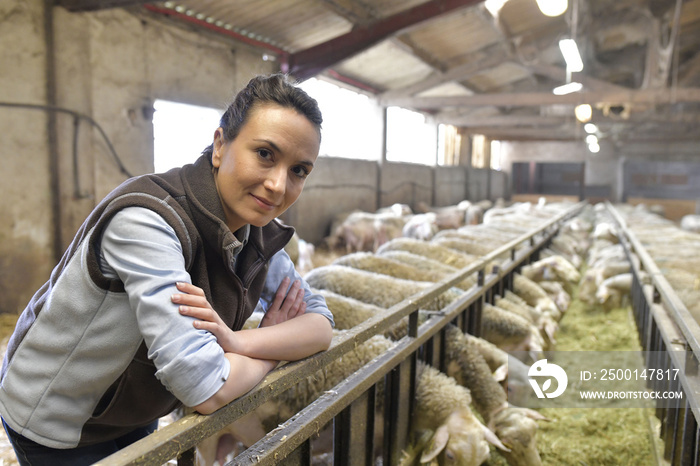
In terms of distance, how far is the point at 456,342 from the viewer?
320 cm

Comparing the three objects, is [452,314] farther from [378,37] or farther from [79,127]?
[378,37]

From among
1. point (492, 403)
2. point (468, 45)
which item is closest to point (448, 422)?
point (492, 403)

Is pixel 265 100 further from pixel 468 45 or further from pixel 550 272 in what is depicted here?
pixel 468 45

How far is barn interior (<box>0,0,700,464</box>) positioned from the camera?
16.6ft

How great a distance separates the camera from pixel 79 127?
5.43 metres

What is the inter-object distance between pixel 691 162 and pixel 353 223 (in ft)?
65.9

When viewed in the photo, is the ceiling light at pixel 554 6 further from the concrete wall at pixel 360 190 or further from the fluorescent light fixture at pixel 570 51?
the concrete wall at pixel 360 190

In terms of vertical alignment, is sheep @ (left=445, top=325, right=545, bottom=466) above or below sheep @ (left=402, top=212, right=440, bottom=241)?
below

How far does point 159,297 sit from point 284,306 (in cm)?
60

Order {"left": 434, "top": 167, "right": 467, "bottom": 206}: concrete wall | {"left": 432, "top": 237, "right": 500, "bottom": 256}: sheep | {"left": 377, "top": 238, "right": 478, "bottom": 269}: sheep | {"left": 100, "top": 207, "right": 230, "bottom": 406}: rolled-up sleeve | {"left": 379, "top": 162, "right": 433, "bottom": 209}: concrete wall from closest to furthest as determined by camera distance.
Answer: {"left": 100, "top": 207, "right": 230, "bottom": 406}: rolled-up sleeve, {"left": 377, "top": 238, "right": 478, "bottom": 269}: sheep, {"left": 432, "top": 237, "right": 500, "bottom": 256}: sheep, {"left": 379, "top": 162, "right": 433, "bottom": 209}: concrete wall, {"left": 434, "top": 167, "right": 467, "bottom": 206}: concrete wall

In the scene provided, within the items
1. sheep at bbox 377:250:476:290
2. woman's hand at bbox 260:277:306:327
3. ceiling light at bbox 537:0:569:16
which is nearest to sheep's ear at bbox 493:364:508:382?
sheep at bbox 377:250:476:290

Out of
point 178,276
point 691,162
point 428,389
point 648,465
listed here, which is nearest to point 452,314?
point 428,389

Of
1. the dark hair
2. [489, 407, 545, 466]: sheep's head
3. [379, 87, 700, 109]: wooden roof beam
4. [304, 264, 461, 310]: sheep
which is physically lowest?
[489, 407, 545, 466]: sheep's head

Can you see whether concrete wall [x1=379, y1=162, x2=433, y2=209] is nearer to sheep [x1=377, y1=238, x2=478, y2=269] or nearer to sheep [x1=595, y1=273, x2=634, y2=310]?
sheep [x1=377, y1=238, x2=478, y2=269]
